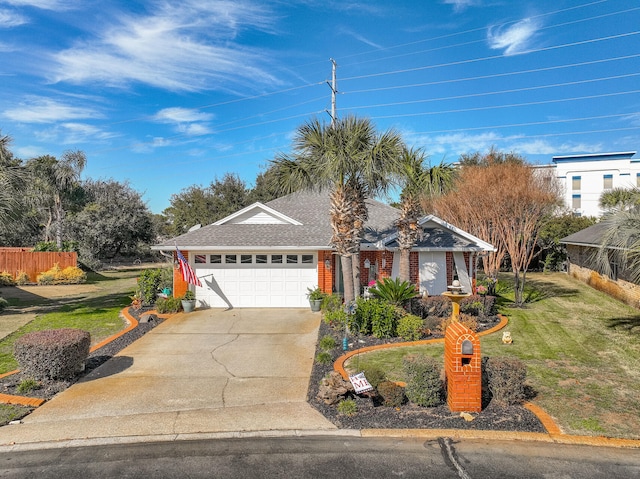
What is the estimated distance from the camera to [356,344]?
464 inches

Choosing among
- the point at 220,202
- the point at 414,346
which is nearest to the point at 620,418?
the point at 414,346

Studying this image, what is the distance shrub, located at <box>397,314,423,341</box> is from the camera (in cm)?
1219

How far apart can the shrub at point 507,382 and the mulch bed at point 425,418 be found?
0.14 metres

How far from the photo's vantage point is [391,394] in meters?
7.52

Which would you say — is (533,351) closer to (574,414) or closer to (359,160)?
(574,414)

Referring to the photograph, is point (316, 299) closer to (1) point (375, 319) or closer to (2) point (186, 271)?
(1) point (375, 319)

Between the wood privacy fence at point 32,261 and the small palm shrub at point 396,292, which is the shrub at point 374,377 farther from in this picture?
the wood privacy fence at point 32,261

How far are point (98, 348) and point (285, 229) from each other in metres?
9.22

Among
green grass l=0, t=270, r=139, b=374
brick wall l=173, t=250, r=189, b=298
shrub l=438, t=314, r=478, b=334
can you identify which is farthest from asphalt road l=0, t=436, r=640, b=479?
brick wall l=173, t=250, r=189, b=298

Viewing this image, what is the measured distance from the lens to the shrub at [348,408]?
7309 mm

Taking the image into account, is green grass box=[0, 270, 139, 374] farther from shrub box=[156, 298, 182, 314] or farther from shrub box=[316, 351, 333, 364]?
shrub box=[316, 351, 333, 364]

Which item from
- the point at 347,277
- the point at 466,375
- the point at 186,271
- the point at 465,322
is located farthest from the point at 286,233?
the point at 466,375

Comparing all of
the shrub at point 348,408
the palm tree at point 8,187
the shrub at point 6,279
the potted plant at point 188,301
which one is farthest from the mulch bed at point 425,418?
the shrub at point 6,279

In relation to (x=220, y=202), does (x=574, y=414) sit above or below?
below
